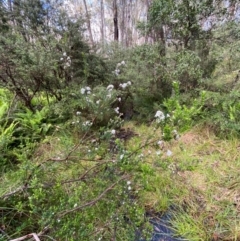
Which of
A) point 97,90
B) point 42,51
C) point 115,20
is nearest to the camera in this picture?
point 42,51

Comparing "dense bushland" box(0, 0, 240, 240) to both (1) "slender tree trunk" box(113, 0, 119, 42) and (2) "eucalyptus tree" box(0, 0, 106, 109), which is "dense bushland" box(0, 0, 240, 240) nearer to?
(2) "eucalyptus tree" box(0, 0, 106, 109)

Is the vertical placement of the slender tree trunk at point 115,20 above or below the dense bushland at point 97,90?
above

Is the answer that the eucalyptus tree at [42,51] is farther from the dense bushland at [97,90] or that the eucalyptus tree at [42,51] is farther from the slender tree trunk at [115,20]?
the slender tree trunk at [115,20]

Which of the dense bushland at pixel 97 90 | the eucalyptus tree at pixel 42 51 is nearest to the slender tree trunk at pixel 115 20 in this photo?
the dense bushland at pixel 97 90

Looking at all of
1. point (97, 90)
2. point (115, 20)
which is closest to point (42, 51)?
point (97, 90)

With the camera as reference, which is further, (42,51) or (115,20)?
(115,20)

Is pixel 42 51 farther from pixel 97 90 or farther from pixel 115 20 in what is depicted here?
pixel 115 20

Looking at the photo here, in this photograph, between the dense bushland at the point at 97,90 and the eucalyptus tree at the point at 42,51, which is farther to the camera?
the eucalyptus tree at the point at 42,51

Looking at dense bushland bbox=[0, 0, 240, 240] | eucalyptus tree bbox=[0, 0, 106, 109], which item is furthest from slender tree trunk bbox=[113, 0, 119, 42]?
eucalyptus tree bbox=[0, 0, 106, 109]

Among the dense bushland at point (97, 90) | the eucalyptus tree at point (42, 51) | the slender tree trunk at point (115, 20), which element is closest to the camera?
the dense bushland at point (97, 90)

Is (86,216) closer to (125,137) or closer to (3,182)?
(3,182)

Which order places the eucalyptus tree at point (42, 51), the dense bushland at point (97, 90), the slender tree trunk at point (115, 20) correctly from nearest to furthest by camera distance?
the dense bushland at point (97, 90) → the eucalyptus tree at point (42, 51) → the slender tree trunk at point (115, 20)

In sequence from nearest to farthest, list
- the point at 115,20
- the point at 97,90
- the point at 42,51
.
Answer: the point at 42,51, the point at 97,90, the point at 115,20

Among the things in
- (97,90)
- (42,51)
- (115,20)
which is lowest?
(97,90)
